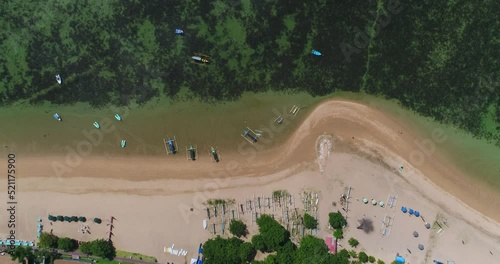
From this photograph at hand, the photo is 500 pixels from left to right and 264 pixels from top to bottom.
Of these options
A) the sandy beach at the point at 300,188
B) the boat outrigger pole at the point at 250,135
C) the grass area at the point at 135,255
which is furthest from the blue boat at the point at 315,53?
the grass area at the point at 135,255

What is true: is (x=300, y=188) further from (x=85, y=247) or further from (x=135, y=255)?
(x=85, y=247)

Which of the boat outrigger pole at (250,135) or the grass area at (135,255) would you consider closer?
the grass area at (135,255)

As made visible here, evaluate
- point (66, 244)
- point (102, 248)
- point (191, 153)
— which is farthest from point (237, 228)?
point (66, 244)

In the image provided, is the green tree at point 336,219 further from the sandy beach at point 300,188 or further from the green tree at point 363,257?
the green tree at point 363,257

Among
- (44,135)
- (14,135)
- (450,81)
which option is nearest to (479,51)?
(450,81)

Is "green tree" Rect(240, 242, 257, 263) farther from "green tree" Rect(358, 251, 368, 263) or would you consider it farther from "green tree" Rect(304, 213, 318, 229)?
"green tree" Rect(358, 251, 368, 263)

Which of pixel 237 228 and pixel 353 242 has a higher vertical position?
pixel 237 228

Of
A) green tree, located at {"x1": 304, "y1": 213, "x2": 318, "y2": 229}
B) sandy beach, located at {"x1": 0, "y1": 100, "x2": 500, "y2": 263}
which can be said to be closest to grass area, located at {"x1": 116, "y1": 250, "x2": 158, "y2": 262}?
sandy beach, located at {"x1": 0, "y1": 100, "x2": 500, "y2": 263}
